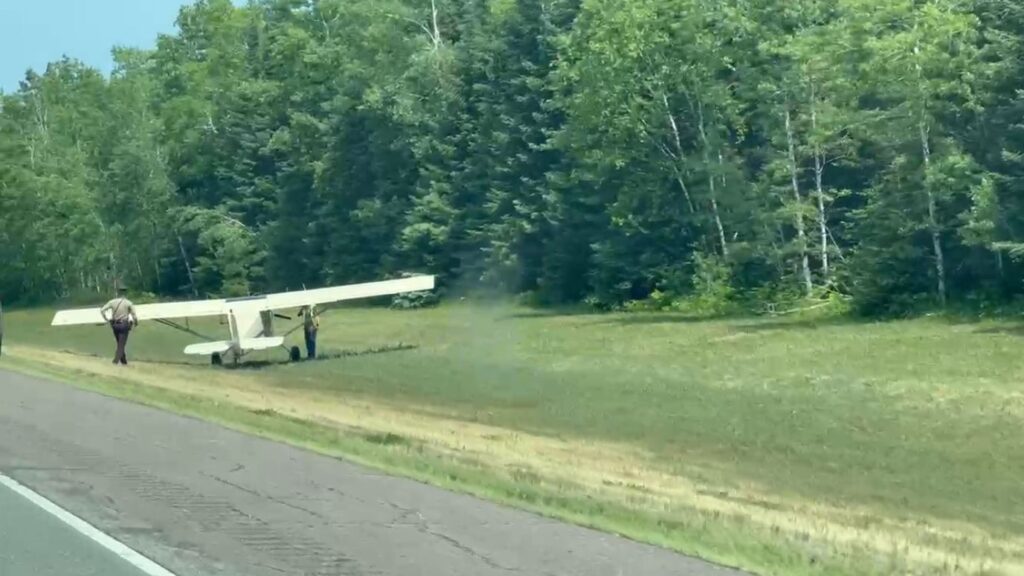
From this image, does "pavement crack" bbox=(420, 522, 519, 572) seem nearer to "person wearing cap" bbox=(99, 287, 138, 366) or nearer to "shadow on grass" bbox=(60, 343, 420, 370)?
"person wearing cap" bbox=(99, 287, 138, 366)

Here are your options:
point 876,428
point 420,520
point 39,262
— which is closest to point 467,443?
point 876,428

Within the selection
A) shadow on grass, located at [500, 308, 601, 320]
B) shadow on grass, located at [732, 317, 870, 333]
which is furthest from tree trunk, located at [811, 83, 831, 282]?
shadow on grass, located at [500, 308, 601, 320]

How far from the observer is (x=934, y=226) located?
4384 cm

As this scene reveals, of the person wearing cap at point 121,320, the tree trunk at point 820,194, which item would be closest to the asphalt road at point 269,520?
the person wearing cap at point 121,320

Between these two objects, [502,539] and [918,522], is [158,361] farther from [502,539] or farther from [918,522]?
[502,539]

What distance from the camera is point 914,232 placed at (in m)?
44.5

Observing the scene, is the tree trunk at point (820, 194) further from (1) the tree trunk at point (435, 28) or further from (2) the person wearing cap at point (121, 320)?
(1) the tree trunk at point (435, 28)

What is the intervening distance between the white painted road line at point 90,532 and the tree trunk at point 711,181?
144 feet

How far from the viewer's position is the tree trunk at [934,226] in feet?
→ 143

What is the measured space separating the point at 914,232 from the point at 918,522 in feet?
95.0

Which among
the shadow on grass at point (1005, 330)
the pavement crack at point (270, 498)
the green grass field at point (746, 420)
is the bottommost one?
the green grass field at point (746, 420)

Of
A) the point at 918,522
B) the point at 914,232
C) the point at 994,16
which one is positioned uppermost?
the point at 994,16

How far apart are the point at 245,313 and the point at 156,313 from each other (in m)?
4.14

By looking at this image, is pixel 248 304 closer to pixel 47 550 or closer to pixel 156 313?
pixel 156 313
